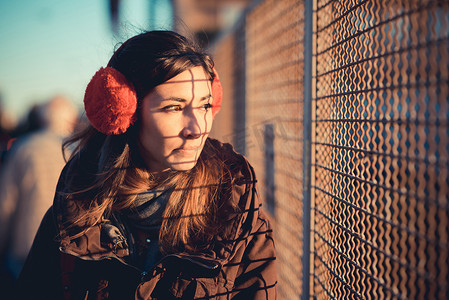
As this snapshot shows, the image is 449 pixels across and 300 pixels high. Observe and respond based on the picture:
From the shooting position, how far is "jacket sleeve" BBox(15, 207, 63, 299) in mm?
1864

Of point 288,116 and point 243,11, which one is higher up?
point 243,11

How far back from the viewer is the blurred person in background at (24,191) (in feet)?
9.86

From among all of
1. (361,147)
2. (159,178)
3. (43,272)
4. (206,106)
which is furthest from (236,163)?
(43,272)

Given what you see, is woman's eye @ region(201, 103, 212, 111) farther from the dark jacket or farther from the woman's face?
the dark jacket

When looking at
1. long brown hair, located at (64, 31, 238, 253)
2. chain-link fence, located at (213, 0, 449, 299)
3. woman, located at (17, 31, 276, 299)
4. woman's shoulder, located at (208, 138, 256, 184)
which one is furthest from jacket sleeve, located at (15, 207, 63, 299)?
chain-link fence, located at (213, 0, 449, 299)

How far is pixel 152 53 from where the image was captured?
171 cm

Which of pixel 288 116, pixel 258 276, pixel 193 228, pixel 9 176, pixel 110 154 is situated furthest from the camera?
pixel 9 176

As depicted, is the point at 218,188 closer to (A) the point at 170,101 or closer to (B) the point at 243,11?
(A) the point at 170,101

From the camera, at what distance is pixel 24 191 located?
3.12 m

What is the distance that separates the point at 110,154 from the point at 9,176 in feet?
5.71

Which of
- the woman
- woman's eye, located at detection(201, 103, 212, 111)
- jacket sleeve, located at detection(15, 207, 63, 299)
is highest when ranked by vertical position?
woman's eye, located at detection(201, 103, 212, 111)

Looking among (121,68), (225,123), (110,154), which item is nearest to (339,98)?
(121,68)

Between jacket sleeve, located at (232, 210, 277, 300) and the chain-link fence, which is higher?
the chain-link fence

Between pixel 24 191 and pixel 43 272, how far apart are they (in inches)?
59.5
